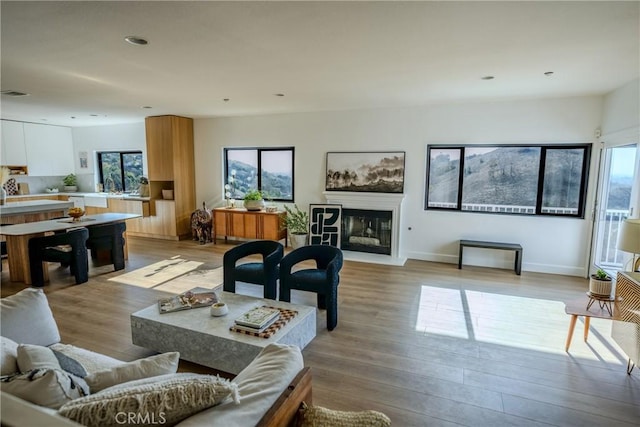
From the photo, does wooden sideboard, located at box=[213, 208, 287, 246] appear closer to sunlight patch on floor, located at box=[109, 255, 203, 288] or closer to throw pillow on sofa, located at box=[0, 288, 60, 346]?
sunlight patch on floor, located at box=[109, 255, 203, 288]

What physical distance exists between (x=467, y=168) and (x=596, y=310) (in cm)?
313

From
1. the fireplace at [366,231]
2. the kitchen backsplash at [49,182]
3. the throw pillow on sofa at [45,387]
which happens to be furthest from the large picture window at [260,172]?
the throw pillow on sofa at [45,387]

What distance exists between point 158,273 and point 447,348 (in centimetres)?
402

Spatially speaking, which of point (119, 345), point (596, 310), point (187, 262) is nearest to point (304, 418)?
point (119, 345)

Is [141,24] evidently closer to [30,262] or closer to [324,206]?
[30,262]

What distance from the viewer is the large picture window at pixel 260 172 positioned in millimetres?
6797

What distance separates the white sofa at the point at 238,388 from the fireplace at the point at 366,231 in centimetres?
460

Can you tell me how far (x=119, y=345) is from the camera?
116 inches

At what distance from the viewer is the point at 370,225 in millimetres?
6102

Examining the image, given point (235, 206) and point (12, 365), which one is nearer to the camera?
point (12, 365)

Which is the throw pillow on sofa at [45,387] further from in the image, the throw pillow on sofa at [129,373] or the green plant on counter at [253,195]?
the green plant on counter at [253,195]

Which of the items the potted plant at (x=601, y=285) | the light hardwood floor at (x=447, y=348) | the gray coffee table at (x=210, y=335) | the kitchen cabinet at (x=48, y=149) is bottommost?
the light hardwood floor at (x=447, y=348)

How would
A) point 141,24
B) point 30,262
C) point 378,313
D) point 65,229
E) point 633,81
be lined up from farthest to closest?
1. point 65,229
2. point 30,262
3. point 633,81
4. point 378,313
5. point 141,24

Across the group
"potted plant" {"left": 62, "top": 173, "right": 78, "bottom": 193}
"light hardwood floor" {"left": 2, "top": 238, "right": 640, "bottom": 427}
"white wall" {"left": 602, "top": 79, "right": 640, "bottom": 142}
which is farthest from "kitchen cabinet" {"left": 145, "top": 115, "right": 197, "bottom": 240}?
"white wall" {"left": 602, "top": 79, "right": 640, "bottom": 142}
